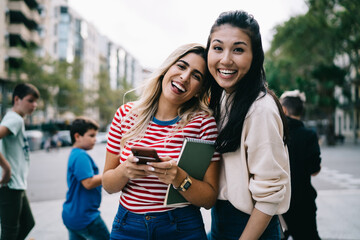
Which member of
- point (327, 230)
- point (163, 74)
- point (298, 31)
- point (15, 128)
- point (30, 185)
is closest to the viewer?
point (163, 74)

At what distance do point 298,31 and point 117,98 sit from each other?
3624 cm

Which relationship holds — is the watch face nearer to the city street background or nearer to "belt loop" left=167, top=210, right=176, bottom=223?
"belt loop" left=167, top=210, right=176, bottom=223

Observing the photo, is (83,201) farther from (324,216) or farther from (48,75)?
(48,75)

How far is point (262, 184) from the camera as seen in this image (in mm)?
1676

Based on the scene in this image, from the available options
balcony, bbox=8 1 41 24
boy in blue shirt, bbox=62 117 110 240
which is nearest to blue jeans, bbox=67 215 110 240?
boy in blue shirt, bbox=62 117 110 240

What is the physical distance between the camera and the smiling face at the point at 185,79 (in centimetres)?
207

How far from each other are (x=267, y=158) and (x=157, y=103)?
0.93 metres

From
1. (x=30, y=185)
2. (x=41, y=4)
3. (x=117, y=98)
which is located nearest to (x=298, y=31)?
(x=30, y=185)

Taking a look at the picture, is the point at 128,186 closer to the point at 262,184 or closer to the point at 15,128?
the point at 262,184

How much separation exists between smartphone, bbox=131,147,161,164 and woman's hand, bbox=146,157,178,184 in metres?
0.02

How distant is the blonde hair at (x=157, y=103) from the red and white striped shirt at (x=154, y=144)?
4 centimetres

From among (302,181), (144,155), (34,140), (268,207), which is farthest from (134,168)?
(34,140)

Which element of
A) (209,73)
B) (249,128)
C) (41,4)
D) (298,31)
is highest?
(41,4)

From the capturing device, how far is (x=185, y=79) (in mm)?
2045
